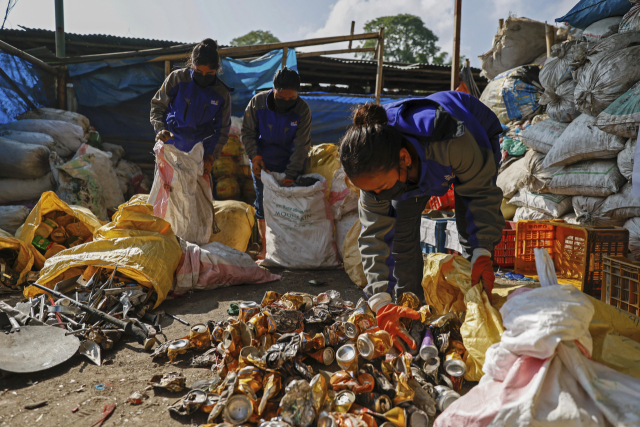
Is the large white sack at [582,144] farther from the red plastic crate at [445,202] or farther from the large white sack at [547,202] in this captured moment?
the red plastic crate at [445,202]

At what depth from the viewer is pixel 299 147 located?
3838mm

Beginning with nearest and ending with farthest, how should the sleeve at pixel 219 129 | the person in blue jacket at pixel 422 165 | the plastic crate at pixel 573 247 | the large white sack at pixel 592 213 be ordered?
the person in blue jacket at pixel 422 165
the plastic crate at pixel 573 247
the large white sack at pixel 592 213
the sleeve at pixel 219 129

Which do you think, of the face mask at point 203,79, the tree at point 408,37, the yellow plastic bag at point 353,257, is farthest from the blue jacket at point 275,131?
the tree at point 408,37

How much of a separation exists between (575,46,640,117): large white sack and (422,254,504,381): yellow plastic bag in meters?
1.85

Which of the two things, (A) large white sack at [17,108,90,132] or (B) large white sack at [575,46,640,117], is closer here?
(B) large white sack at [575,46,640,117]

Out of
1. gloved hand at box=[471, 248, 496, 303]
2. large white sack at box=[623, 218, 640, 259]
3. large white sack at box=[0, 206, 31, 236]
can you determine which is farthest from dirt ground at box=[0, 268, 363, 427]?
large white sack at box=[623, 218, 640, 259]

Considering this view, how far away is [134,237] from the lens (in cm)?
284

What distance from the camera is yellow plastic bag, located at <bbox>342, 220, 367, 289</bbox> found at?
3.21m

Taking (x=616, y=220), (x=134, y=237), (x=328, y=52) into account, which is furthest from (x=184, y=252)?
(x=328, y=52)

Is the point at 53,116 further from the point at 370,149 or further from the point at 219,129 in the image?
the point at 370,149

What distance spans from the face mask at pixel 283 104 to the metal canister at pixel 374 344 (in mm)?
2539

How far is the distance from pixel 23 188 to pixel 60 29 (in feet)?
11.4

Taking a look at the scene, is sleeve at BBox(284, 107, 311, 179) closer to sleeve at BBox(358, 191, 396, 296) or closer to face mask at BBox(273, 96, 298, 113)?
face mask at BBox(273, 96, 298, 113)

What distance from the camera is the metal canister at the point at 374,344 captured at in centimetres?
167
